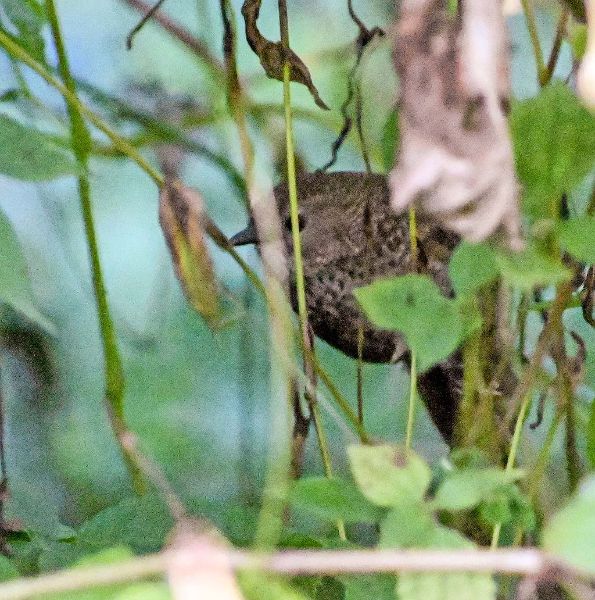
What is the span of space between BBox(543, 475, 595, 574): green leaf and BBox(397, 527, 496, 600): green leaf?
0.14ft

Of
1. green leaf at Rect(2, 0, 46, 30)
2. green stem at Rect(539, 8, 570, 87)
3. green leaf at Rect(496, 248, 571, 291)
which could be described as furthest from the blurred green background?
green leaf at Rect(496, 248, 571, 291)

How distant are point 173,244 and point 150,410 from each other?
26.0 inches

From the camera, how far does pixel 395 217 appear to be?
25.6 inches

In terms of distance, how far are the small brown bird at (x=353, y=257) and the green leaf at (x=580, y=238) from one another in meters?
0.27

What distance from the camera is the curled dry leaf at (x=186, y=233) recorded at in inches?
11.9

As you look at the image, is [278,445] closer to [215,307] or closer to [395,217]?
[215,307]

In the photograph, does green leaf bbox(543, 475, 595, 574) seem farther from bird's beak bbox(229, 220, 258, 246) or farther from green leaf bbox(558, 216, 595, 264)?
bird's beak bbox(229, 220, 258, 246)

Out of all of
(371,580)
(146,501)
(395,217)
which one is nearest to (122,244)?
(395,217)

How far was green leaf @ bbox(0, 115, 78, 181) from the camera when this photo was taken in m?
0.29

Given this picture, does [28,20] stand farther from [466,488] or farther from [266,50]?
[466,488]

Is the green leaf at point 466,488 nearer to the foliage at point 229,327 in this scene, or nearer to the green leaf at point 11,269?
the foliage at point 229,327

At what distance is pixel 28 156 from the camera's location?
0.29m

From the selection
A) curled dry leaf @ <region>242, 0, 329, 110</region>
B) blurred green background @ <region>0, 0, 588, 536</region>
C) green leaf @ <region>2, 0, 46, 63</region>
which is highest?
green leaf @ <region>2, 0, 46, 63</region>

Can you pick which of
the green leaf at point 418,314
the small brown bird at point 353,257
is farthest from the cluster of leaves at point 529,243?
the small brown bird at point 353,257
